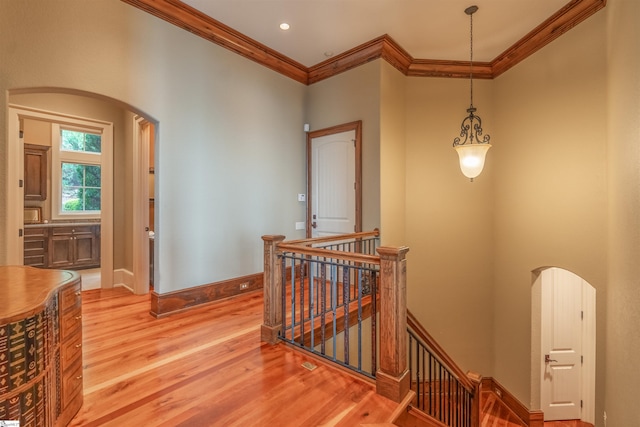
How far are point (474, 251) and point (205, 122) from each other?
437 cm

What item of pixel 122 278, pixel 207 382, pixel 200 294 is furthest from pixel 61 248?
pixel 207 382

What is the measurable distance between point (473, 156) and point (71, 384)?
3.96 m

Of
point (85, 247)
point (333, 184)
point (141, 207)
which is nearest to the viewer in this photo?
point (141, 207)

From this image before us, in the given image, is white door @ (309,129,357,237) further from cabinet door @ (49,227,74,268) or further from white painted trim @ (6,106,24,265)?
cabinet door @ (49,227,74,268)

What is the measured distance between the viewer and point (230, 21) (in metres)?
3.61

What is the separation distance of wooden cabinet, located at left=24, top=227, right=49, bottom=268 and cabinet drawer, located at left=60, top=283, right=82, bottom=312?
504 centimetres

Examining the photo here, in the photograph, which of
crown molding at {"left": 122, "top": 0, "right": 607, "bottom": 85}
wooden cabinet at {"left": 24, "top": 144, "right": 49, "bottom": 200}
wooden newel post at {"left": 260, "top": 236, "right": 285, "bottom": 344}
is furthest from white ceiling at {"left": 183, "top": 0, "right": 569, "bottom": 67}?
wooden cabinet at {"left": 24, "top": 144, "right": 49, "bottom": 200}

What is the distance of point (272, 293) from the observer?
9.04 feet

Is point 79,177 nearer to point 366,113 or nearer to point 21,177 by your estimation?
point 21,177

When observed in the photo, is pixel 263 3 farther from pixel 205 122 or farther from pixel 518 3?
pixel 518 3

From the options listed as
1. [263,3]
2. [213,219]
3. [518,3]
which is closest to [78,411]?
[213,219]

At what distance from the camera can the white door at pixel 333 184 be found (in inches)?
175

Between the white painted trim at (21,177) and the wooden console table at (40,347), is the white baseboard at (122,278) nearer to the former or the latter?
the white painted trim at (21,177)

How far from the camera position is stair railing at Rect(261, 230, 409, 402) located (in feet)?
6.66
